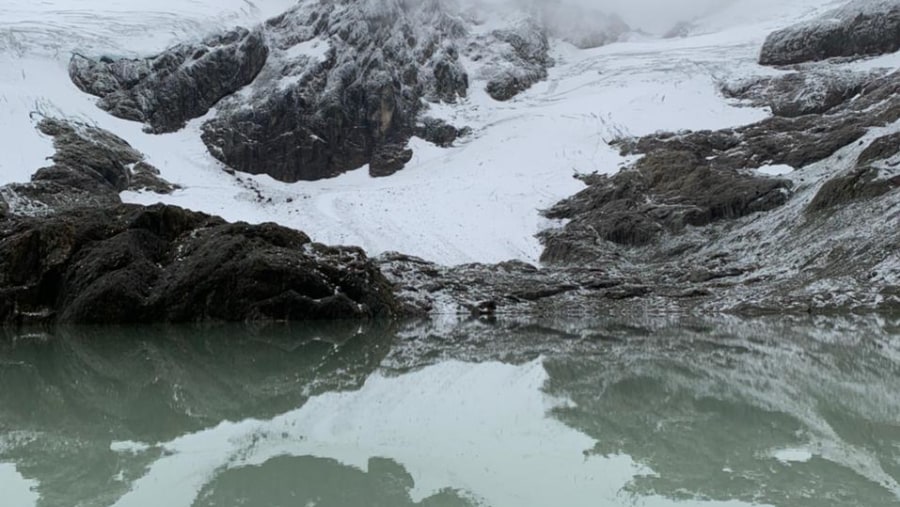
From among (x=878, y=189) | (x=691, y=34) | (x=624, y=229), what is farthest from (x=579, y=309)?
(x=691, y=34)

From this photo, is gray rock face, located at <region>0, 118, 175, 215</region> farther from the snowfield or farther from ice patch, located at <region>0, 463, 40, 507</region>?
ice patch, located at <region>0, 463, 40, 507</region>

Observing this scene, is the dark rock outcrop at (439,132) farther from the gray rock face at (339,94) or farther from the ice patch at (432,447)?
the ice patch at (432,447)

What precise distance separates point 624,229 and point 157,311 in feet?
100

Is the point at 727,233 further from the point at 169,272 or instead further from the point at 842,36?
the point at 842,36

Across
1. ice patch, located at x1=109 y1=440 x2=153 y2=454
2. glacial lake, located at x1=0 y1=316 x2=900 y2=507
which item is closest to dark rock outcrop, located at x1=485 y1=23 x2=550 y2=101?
glacial lake, located at x1=0 y1=316 x2=900 y2=507

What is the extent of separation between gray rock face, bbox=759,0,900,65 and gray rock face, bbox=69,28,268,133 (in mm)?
59586

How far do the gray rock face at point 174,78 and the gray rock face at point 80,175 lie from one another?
948 cm

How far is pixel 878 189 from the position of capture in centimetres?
3291

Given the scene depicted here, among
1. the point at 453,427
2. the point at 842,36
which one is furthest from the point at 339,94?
the point at 453,427

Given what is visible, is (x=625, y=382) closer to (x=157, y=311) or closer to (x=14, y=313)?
(x=157, y=311)

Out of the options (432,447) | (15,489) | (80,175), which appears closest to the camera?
(15,489)

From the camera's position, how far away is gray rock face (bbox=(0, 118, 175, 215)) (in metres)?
33.7

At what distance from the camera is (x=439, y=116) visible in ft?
237

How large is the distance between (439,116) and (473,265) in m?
39.2
